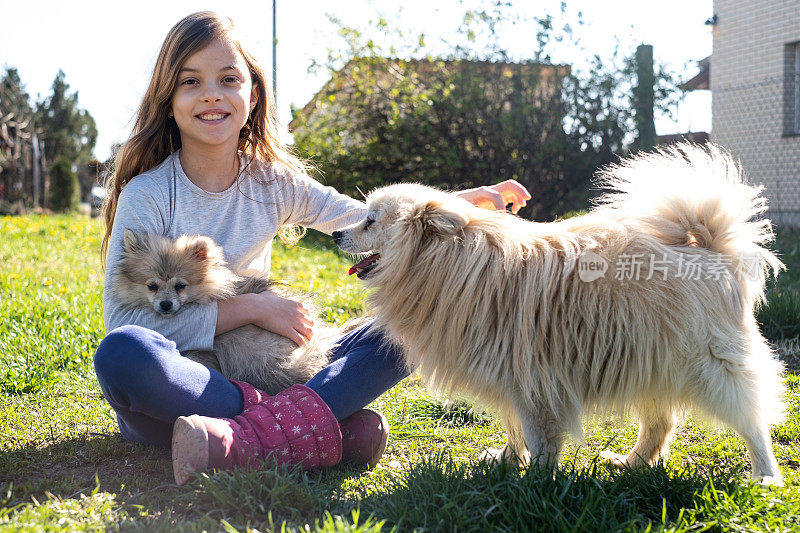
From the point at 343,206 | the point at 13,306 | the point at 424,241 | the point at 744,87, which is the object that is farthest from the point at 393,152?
the point at 424,241

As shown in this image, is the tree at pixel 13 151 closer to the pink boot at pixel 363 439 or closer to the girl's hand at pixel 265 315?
the girl's hand at pixel 265 315

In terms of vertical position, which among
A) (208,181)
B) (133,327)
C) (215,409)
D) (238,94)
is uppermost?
(238,94)

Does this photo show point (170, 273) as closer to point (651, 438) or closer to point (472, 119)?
point (651, 438)

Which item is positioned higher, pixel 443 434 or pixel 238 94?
pixel 238 94

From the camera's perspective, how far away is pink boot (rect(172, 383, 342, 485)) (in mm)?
2252

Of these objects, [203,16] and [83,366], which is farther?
[83,366]

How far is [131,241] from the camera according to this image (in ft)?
9.59

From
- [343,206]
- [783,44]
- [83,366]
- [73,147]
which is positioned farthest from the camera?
[73,147]

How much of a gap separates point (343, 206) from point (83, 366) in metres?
1.93

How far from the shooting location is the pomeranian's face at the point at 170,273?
2980 mm

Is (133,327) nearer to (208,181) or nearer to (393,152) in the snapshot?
(208,181)

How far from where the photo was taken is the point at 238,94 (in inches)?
121

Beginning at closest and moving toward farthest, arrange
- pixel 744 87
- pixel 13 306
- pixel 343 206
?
pixel 343 206, pixel 13 306, pixel 744 87

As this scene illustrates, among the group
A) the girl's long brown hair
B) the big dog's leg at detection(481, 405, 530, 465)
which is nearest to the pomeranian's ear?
the girl's long brown hair
